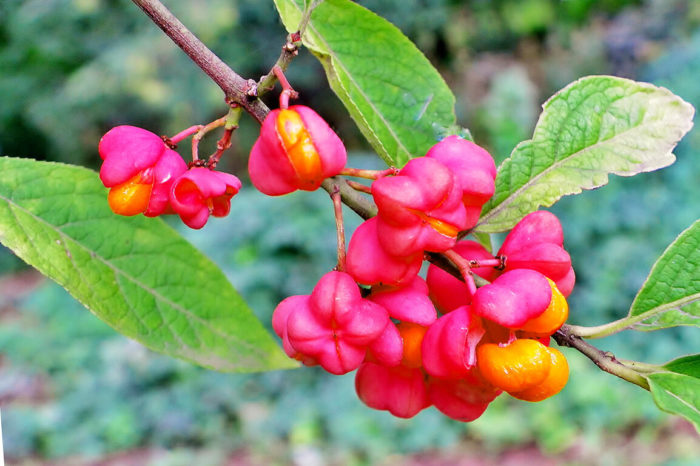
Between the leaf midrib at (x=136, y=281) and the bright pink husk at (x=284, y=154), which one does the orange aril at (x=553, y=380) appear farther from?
the leaf midrib at (x=136, y=281)

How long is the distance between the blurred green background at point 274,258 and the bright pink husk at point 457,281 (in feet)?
10.6

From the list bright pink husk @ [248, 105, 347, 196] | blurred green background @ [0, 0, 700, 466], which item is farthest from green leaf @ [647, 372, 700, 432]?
blurred green background @ [0, 0, 700, 466]

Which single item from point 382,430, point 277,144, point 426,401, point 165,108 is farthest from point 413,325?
point 165,108

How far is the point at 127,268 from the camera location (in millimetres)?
839

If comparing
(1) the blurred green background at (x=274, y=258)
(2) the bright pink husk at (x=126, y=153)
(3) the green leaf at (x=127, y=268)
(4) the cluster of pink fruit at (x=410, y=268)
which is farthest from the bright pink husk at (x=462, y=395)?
(1) the blurred green background at (x=274, y=258)

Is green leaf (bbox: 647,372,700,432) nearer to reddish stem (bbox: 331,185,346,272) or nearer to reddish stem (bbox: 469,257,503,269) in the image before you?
reddish stem (bbox: 469,257,503,269)

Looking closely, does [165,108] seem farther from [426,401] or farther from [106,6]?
[426,401]

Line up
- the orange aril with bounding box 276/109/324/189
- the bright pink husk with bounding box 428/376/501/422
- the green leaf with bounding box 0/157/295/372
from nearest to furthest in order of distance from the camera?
1. the orange aril with bounding box 276/109/324/189
2. the bright pink husk with bounding box 428/376/501/422
3. the green leaf with bounding box 0/157/295/372

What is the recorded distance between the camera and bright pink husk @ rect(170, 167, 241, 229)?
63 centimetres

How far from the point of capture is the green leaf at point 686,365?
68 centimetres

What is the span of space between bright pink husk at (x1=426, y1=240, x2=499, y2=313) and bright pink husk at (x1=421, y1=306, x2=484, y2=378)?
0.21ft

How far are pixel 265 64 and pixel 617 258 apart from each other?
119 inches

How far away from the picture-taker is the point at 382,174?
62 cm

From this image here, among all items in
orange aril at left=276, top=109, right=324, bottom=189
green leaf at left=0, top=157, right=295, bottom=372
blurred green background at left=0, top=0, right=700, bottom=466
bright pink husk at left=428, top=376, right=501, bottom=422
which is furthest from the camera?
blurred green background at left=0, top=0, right=700, bottom=466
